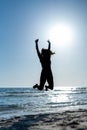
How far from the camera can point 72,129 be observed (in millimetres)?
12164

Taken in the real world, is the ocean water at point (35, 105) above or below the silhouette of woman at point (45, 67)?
below

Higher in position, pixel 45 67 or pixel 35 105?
pixel 45 67

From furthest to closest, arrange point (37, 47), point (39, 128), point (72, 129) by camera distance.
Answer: point (37, 47), point (39, 128), point (72, 129)

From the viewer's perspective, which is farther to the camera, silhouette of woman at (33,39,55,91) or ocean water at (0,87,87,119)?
ocean water at (0,87,87,119)

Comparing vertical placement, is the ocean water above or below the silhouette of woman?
below

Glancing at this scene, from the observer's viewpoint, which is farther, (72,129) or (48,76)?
(48,76)

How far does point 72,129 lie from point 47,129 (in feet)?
3.27

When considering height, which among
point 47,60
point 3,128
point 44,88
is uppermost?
point 47,60

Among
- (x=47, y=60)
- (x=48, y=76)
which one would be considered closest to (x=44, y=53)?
(x=47, y=60)

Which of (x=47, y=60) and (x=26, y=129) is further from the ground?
(x=47, y=60)

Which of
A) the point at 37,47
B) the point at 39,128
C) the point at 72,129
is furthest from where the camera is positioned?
the point at 37,47

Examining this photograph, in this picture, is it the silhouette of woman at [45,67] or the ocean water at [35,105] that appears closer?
the silhouette of woman at [45,67]

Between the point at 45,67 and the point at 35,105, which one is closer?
the point at 45,67

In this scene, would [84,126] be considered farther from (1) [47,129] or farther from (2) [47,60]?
(2) [47,60]
